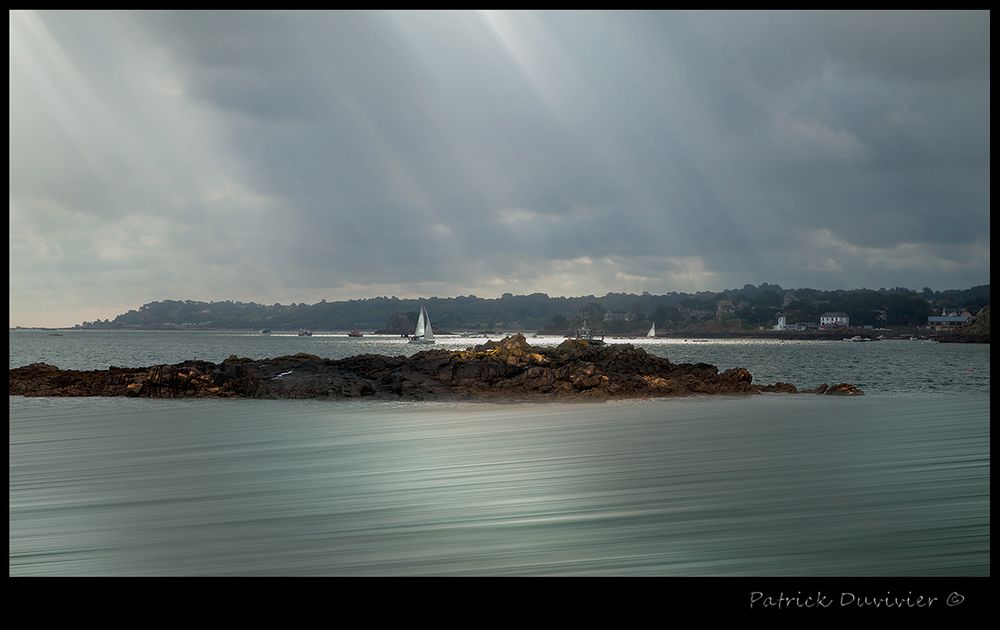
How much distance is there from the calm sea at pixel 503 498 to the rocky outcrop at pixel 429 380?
6045 mm

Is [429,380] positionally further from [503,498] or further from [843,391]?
[503,498]

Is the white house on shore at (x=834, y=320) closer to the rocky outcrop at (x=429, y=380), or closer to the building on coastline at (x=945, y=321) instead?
the building on coastline at (x=945, y=321)

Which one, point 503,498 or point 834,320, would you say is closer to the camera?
point 503,498

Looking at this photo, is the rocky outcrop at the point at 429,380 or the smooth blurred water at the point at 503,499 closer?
the smooth blurred water at the point at 503,499

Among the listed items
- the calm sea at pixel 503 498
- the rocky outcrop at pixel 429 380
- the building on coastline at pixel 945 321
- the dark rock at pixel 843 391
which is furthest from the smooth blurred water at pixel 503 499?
the building on coastline at pixel 945 321

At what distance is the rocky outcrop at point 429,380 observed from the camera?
19.6 meters

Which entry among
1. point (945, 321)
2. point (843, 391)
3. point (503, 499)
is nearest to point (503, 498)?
point (503, 499)

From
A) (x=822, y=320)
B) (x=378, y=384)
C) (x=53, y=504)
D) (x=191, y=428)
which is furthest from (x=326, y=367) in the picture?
(x=822, y=320)

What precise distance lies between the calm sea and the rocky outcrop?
604cm

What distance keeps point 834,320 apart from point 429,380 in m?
129

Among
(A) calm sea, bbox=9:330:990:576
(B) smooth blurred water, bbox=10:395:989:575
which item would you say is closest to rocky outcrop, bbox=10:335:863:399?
(A) calm sea, bbox=9:330:990:576

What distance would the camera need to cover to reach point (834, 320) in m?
135

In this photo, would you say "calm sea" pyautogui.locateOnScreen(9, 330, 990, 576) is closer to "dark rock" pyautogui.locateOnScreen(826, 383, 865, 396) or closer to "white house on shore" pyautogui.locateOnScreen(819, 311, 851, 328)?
"dark rock" pyautogui.locateOnScreen(826, 383, 865, 396)

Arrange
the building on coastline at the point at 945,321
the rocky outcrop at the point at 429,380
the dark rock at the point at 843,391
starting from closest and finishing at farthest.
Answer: the rocky outcrop at the point at 429,380 → the dark rock at the point at 843,391 → the building on coastline at the point at 945,321
